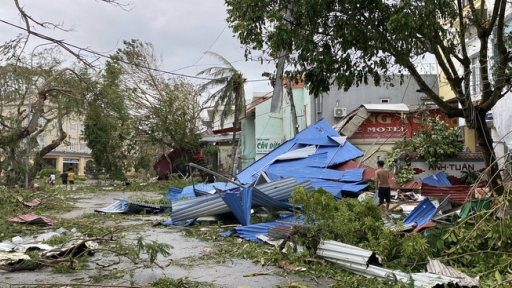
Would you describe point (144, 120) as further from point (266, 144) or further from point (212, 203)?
point (212, 203)

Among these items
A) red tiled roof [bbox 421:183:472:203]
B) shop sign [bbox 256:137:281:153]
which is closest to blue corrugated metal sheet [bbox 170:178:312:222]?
red tiled roof [bbox 421:183:472:203]

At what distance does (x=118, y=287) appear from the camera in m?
5.57

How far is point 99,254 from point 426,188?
25.3 ft

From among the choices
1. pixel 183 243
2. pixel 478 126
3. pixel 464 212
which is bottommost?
pixel 183 243

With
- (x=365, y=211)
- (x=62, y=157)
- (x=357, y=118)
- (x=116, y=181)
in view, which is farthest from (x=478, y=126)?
(x=62, y=157)

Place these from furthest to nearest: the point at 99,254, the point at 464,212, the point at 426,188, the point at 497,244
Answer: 1. the point at 426,188
2. the point at 99,254
3. the point at 464,212
4. the point at 497,244

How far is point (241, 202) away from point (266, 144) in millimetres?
20559

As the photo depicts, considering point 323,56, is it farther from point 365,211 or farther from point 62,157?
point 62,157

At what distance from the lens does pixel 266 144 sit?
30.8 m

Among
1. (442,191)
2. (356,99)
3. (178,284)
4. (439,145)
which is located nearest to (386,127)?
(356,99)

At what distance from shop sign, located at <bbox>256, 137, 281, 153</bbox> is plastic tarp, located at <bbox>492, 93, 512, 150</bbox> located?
1818cm

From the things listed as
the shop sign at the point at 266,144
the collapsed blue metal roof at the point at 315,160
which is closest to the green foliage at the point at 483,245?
the collapsed blue metal roof at the point at 315,160

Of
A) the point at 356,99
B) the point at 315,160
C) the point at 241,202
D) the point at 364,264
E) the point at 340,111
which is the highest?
the point at 356,99

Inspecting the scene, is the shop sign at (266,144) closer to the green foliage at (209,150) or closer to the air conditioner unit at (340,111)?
the green foliage at (209,150)
